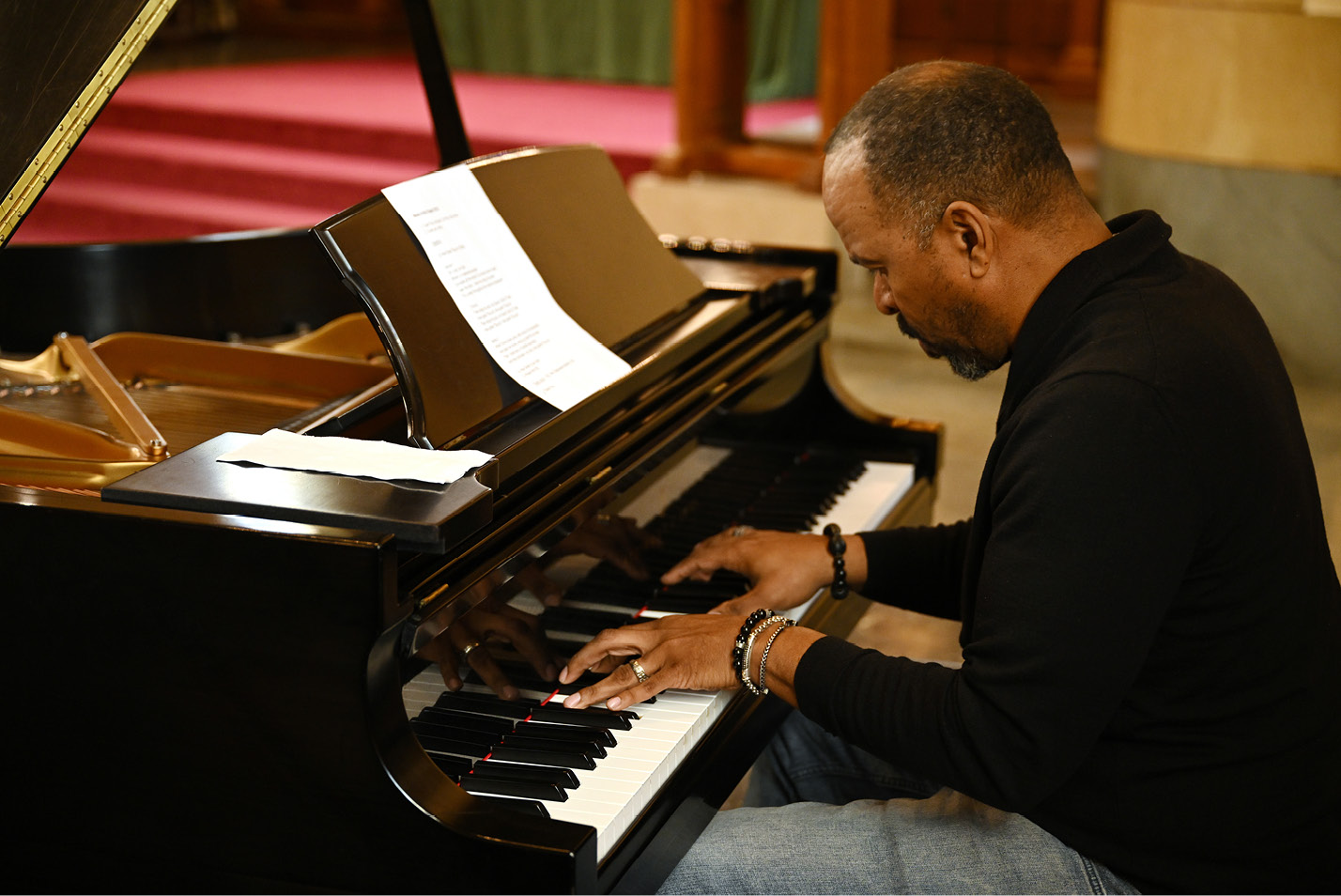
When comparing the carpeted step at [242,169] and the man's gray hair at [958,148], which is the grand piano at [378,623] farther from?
the carpeted step at [242,169]

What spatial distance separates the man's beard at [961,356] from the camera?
1690 mm

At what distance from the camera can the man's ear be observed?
1549 mm

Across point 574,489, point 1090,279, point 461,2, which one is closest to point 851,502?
point 574,489

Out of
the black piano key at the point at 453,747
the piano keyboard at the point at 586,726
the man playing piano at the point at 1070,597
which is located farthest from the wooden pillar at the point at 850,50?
the black piano key at the point at 453,747

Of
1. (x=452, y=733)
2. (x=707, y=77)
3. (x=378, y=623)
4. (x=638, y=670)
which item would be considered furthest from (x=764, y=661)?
(x=707, y=77)

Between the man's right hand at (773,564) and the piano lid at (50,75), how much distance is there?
103cm

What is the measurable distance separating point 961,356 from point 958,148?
283 millimetres

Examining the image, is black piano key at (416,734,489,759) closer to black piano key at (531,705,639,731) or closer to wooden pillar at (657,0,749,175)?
black piano key at (531,705,639,731)

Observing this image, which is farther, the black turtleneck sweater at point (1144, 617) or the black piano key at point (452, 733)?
the black piano key at point (452, 733)

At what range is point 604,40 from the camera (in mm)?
9188

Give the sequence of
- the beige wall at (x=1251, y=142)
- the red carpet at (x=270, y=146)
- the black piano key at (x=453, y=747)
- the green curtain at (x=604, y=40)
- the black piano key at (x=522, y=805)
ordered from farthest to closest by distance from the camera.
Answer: the green curtain at (x=604, y=40) < the red carpet at (x=270, y=146) < the beige wall at (x=1251, y=142) < the black piano key at (x=453, y=747) < the black piano key at (x=522, y=805)

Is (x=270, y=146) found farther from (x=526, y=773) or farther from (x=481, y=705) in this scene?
(x=526, y=773)

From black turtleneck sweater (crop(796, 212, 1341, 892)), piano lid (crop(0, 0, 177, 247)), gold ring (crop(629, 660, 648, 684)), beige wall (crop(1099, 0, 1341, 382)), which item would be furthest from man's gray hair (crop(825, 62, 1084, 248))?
beige wall (crop(1099, 0, 1341, 382))

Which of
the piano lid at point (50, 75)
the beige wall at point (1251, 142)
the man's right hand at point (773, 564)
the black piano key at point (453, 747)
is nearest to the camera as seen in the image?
the black piano key at point (453, 747)
